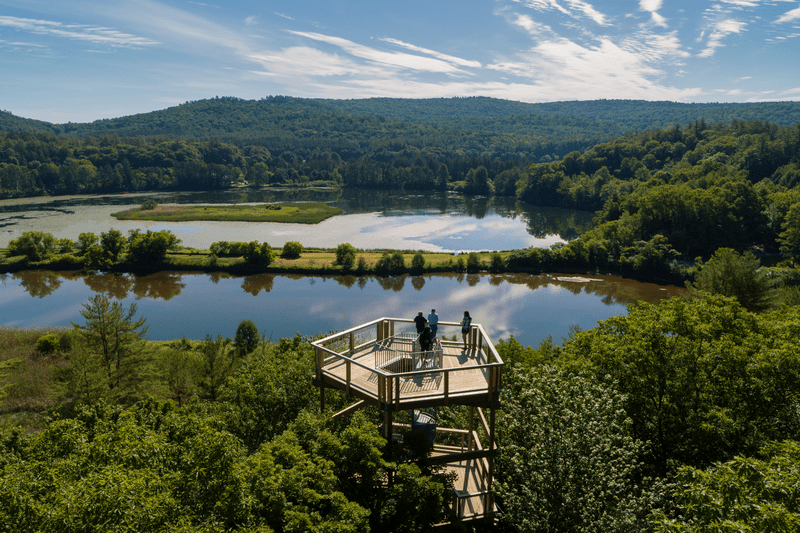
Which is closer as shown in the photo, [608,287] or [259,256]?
[608,287]

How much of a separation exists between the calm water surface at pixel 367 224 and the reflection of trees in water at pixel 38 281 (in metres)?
18.4

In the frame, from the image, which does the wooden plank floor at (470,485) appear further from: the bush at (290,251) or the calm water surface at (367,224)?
the calm water surface at (367,224)

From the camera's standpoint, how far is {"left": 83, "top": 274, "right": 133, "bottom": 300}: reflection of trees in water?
193 feet

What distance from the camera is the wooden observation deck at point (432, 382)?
36.8ft

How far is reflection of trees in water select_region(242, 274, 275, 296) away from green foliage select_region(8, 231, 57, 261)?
31054 mm

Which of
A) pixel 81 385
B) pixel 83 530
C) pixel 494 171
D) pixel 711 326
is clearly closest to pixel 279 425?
pixel 83 530

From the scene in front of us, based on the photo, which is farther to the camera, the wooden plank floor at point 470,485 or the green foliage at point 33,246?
the green foliage at point 33,246

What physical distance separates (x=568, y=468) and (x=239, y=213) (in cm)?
11150

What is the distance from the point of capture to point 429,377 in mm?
11984

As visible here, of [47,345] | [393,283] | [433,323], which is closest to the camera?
[433,323]

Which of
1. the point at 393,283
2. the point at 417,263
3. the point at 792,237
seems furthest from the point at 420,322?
the point at 792,237

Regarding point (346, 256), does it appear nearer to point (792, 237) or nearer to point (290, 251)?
point (290, 251)

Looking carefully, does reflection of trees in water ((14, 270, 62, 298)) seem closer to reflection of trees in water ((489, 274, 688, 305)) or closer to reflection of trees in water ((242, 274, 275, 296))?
reflection of trees in water ((242, 274, 275, 296))

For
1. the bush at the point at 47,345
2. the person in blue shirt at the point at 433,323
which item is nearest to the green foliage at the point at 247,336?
the bush at the point at 47,345
